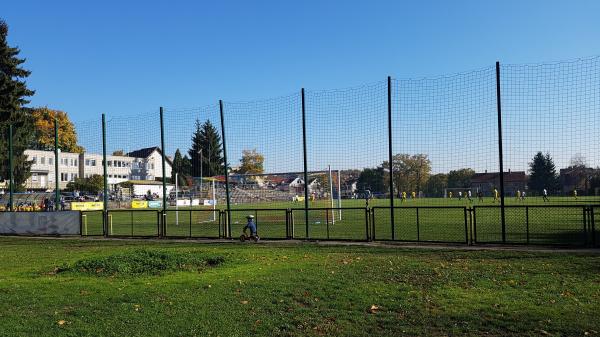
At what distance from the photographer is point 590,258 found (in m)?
10.8

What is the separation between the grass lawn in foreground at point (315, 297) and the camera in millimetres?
5840

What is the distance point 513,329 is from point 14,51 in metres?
53.4

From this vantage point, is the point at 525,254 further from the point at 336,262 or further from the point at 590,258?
the point at 336,262

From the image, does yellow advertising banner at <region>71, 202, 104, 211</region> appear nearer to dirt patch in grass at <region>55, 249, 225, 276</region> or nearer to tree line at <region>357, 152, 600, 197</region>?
tree line at <region>357, 152, 600, 197</region>

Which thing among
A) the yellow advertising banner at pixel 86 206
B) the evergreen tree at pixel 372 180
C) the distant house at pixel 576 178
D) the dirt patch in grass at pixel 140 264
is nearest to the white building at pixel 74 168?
the yellow advertising banner at pixel 86 206

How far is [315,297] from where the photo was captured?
7348mm

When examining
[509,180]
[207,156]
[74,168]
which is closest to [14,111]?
[207,156]

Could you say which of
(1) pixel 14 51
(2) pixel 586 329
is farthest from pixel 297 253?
(1) pixel 14 51

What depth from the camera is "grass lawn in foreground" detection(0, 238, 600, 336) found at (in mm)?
5840

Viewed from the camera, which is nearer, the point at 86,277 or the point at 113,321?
the point at 113,321

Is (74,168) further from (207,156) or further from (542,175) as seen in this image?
(542,175)

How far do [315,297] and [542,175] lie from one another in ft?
41.8

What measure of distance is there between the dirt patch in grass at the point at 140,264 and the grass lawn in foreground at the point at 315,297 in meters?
0.04

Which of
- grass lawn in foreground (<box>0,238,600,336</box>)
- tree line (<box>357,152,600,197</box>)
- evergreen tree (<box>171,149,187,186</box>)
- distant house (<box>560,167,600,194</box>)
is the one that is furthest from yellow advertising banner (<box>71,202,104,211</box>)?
distant house (<box>560,167,600,194</box>)
